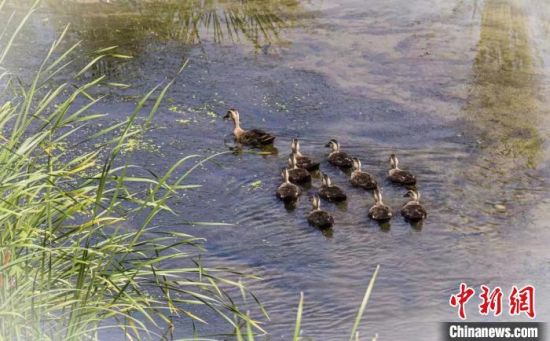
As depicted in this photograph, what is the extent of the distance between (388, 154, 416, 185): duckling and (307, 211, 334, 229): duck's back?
92 cm

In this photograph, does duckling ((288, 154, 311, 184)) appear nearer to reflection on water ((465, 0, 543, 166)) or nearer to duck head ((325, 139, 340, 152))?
duck head ((325, 139, 340, 152))

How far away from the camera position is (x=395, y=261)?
24.4ft

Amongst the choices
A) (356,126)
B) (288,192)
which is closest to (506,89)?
(356,126)

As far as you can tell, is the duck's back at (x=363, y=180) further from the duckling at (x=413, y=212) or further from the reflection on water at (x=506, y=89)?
the reflection on water at (x=506, y=89)

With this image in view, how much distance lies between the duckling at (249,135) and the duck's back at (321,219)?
5.09 feet

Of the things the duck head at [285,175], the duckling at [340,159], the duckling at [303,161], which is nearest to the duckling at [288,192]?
the duck head at [285,175]

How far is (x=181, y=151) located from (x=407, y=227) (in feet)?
8.24

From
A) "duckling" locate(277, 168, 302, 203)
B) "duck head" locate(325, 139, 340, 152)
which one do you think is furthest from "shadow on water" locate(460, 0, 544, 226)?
"duckling" locate(277, 168, 302, 203)

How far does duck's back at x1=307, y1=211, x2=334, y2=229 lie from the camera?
8.03 meters

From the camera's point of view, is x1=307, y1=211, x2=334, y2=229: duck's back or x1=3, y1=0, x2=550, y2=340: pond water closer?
x1=3, y1=0, x2=550, y2=340: pond water

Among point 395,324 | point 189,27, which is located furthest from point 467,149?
point 189,27

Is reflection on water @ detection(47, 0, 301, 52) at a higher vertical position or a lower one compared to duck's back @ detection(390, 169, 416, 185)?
higher

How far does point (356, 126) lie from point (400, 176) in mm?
1523

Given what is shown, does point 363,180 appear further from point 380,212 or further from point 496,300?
point 496,300
